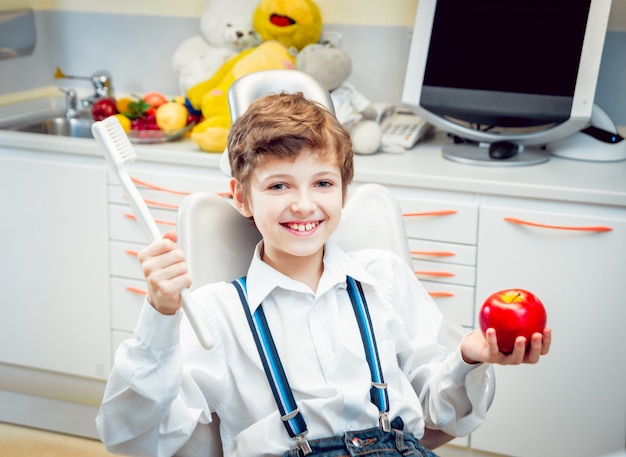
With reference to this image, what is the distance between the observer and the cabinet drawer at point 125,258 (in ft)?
9.04

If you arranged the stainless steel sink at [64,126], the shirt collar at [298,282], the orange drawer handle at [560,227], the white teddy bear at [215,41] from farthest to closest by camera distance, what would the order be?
the stainless steel sink at [64,126], the white teddy bear at [215,41], the orange drawer handle at [560,227], the shirt collar at [298,282]

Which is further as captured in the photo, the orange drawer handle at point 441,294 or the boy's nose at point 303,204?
the orange drawer handle at point 441,294

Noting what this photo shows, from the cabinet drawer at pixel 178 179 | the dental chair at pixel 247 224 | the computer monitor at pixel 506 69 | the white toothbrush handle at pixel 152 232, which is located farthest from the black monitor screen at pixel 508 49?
the white toothbrush handle at pixel 152 232

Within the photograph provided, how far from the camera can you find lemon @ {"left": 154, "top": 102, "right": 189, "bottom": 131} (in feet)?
9.34

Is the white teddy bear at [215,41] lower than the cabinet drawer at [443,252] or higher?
higher

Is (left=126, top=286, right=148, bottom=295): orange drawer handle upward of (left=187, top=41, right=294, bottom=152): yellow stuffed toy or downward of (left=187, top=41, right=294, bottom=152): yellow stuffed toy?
downward

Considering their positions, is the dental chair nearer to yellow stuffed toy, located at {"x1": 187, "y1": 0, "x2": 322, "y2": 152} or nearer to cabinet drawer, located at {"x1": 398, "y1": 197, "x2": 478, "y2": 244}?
cabinet drawer, located at {"x1": 398, "y1": 197, "x2": 478, "y2": 244}

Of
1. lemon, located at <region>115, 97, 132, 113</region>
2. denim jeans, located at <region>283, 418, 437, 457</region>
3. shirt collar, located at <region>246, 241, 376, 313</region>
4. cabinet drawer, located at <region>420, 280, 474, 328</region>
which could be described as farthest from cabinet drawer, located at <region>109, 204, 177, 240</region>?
denim jeans, located at <region>283, 418, 437, 457</region>

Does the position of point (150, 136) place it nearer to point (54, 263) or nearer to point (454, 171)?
point (54, 263)

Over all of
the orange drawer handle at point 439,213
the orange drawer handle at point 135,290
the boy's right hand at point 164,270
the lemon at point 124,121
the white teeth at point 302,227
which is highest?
the boy's right hand at point 164,270

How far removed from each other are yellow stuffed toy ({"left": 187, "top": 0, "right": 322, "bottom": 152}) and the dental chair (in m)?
0.96

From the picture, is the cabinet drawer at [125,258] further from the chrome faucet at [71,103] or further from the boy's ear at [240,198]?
the boy's ear at [240,198]

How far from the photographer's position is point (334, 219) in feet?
5.01

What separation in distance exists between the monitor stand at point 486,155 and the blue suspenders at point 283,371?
104 cm
